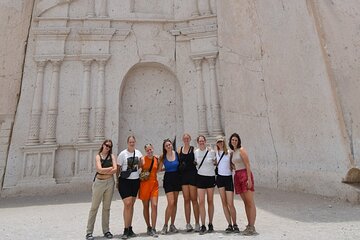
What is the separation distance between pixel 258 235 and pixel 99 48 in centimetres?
870

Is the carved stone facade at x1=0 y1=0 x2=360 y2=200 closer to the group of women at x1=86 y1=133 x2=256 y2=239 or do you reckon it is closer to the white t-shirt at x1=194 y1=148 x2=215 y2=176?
the group of women at x1=86 y1=133 x2=256 y2=239

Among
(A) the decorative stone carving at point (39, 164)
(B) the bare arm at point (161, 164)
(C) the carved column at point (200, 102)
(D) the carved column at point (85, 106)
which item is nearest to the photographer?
(B) the bare arm at point (161, 164)

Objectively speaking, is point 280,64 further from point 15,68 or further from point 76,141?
point 15,68

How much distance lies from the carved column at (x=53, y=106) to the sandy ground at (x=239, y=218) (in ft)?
8.14

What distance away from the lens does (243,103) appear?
931cm

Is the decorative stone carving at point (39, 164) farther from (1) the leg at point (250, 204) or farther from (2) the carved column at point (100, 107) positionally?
(1) the leg at point (250, 204)

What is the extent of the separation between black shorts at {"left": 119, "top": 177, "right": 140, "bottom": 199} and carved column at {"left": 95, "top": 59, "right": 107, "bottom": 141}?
5.70 m

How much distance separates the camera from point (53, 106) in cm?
1002

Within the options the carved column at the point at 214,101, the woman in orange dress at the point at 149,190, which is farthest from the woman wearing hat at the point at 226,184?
the carved column at the point at 214,101

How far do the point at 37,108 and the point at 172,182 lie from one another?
7209 millimetres

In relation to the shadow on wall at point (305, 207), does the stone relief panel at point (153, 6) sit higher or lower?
higher

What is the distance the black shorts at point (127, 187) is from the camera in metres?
4.56

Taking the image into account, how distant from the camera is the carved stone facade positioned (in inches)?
278

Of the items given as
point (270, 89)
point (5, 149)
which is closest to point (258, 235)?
point (270, 89)
